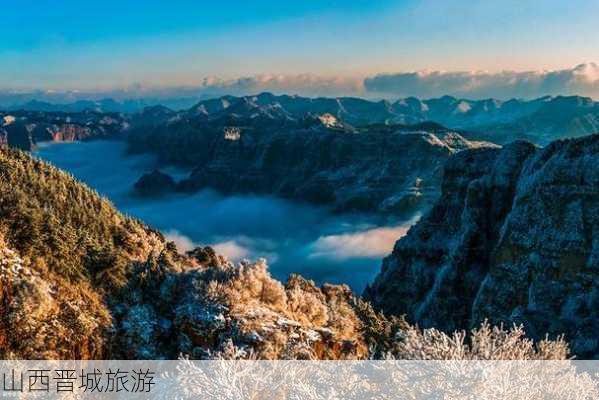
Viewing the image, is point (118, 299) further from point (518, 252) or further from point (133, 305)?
point (518, 252)

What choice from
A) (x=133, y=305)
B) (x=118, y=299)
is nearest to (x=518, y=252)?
(x=133, y=305)

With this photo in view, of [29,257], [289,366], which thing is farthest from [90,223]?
[289,366]

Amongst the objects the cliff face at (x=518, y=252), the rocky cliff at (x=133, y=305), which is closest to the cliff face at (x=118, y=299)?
the rocky cliff at (x=133, y=305)

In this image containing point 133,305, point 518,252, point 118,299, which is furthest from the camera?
point 518,252

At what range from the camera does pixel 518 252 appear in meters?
75.7

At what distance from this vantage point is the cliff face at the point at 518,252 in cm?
6662

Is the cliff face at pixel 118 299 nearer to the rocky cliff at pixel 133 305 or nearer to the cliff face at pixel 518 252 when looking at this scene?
the rocky cliff at pixel 133 305

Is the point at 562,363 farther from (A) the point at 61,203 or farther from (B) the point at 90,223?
(A) the point at 61,203

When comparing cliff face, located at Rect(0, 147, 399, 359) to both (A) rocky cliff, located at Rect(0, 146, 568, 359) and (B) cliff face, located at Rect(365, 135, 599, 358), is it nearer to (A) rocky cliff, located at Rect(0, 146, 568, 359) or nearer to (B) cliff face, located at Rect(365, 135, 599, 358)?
(A) rocky cliff, located at Rect(0, 146, 568, 359)

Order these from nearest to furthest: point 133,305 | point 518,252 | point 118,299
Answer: point 118,299 < point 133,305 < point 518,252

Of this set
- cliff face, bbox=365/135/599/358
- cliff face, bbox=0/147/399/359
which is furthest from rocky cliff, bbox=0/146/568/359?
cliff face, bbox=365/135/599/358

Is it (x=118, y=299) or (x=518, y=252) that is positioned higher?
(x=118, y=299)

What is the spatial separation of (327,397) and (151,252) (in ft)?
63.8

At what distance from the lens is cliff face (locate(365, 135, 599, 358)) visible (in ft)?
219
